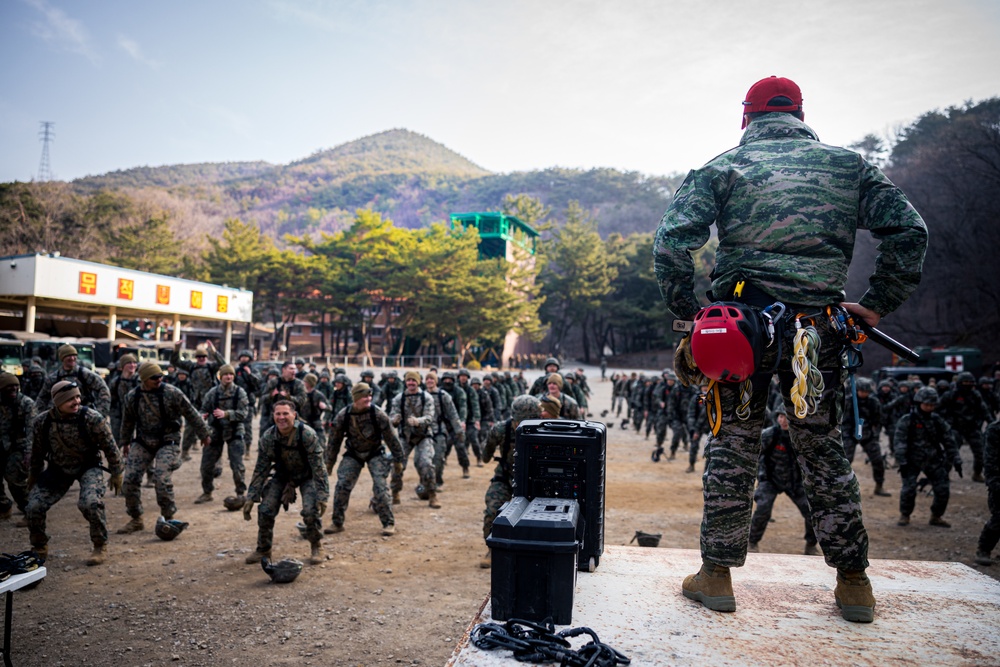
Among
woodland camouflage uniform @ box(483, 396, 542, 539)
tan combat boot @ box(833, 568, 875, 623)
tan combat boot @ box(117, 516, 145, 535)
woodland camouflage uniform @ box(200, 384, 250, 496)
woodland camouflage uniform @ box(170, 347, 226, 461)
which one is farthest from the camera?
woodland camouflage uniform @ box(170, 347, 226, 461)

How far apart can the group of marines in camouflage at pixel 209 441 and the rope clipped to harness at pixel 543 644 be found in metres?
4.36

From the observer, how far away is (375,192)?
169875mm

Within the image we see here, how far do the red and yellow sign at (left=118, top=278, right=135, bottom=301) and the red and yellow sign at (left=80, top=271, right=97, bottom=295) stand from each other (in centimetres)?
146

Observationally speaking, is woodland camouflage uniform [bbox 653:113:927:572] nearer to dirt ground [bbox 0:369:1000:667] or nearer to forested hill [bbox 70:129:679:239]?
dirt ground [bbox 0:369:1000:667]

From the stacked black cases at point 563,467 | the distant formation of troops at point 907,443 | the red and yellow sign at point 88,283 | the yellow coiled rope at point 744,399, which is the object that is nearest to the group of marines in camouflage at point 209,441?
the distant formation of troops at point 907,443

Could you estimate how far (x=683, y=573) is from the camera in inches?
130

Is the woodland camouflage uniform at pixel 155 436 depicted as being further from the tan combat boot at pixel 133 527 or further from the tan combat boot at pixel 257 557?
the tan combat boot at pixel 257 557

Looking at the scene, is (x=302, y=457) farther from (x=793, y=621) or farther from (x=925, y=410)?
(x=925, y=410)


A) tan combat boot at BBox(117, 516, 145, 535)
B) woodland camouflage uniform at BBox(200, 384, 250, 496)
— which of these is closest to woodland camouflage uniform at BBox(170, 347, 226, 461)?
woodland camouflage uniform at BBox(200, 384, 250, 496)

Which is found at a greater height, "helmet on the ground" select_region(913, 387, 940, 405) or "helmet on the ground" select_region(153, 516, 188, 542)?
"helmet on the ground" select_region(913, 387, 940, 405)

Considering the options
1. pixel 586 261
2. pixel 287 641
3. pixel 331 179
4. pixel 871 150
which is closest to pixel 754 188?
pixel 287 641

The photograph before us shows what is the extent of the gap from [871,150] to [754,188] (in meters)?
73.2

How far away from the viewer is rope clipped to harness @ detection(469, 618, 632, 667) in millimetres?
2201

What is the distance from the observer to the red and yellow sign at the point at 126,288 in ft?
102
